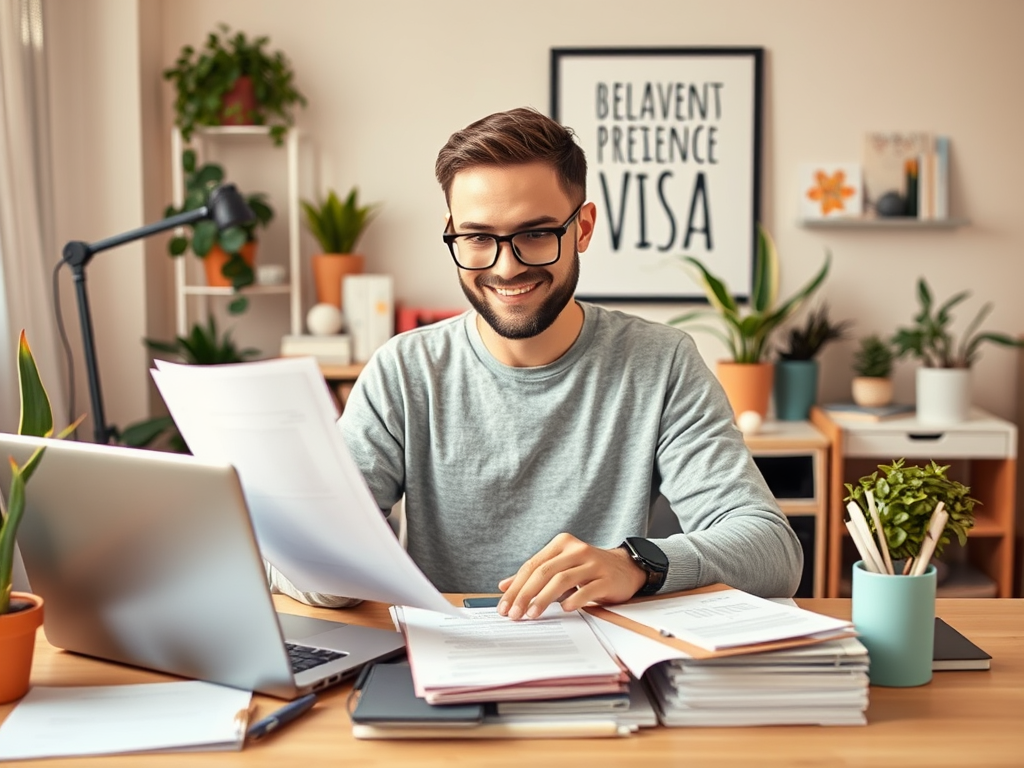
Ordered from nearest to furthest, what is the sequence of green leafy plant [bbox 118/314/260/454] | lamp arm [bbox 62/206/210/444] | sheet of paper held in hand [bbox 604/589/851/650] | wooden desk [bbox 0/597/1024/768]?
wooden desk [bbox 0/597/1024/768]
sheet of paper held in hand [bbox 604/589/851/650]
lamp arm [bbox 62/206/210/444]
green leafy plant [bbox 118/314/260/454]

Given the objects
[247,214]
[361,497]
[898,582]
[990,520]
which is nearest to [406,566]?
[361,497]

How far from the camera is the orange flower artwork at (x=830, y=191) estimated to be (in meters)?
3.40

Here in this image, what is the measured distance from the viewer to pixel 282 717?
1012 mm

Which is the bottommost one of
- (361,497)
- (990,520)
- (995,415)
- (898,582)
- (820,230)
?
(990,520)

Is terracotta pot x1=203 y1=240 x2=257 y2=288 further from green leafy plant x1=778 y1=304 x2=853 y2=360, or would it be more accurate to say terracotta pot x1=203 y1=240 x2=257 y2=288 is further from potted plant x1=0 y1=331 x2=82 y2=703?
potted plant x1=0 y1=331 x2=82 y2=703

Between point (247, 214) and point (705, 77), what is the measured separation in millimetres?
1493

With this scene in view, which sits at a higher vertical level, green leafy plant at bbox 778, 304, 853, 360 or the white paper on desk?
green leafy plant at bbox 778, 304, 853, 360

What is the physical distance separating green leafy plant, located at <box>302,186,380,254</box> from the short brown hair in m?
1.72

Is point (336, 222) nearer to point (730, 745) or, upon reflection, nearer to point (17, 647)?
point (17, 647)

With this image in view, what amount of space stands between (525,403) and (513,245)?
0.25 m

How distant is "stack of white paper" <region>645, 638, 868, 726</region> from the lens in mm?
1018

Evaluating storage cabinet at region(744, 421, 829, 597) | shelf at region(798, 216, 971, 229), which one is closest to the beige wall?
shelf at region(798, 216, 971, 229)

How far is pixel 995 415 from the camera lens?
3.51m

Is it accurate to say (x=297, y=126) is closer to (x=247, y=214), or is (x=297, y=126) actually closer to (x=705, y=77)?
(x=247, y=214)
